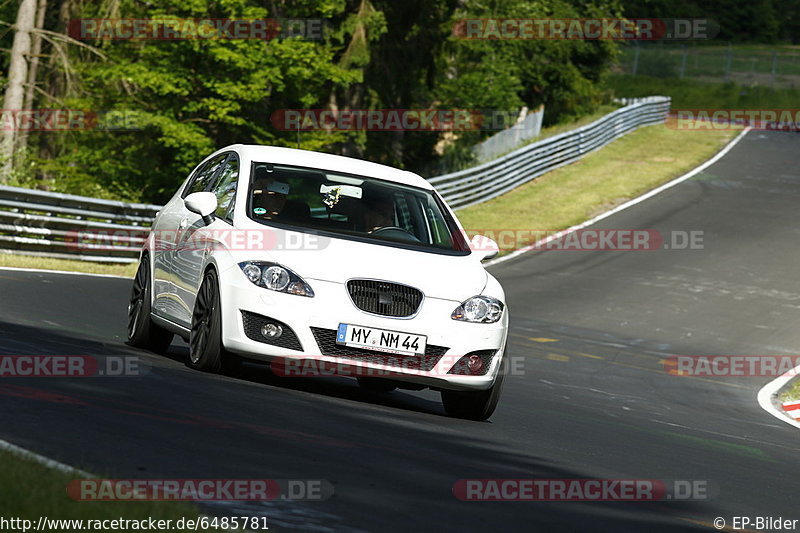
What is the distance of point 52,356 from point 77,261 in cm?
1488

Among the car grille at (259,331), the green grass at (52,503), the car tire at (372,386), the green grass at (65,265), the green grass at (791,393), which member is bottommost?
the green grass at (65,265)

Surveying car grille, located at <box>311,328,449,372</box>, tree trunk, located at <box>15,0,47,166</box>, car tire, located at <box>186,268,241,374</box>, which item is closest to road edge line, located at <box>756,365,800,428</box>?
car grille, located at <box>311,328,449,372</box>

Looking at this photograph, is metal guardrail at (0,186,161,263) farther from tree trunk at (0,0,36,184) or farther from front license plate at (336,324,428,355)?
tree trunk at (0,0,36,184)

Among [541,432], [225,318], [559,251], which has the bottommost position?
[559,251]

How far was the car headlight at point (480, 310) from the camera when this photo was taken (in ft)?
29.5

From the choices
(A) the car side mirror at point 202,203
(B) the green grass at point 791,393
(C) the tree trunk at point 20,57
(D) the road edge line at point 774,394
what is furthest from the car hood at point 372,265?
(C) the tree trunk at point 20,57

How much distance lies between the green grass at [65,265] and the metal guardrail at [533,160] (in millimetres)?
10561

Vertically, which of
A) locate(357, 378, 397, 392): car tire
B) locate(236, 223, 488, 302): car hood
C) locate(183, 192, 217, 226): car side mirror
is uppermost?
locate(183, 192, 217, 226): car side mirror

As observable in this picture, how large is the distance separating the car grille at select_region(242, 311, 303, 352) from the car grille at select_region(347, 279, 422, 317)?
1.61 ft

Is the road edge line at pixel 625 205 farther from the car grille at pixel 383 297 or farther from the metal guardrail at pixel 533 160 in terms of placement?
the car grille at pixel 383 297

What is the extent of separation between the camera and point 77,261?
23438 millimetres

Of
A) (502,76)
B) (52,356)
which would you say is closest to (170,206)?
(52,356)

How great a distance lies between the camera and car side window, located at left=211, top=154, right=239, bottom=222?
381 inches

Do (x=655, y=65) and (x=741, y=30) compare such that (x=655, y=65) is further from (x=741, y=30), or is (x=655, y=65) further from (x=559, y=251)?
(x=559, y=251)
